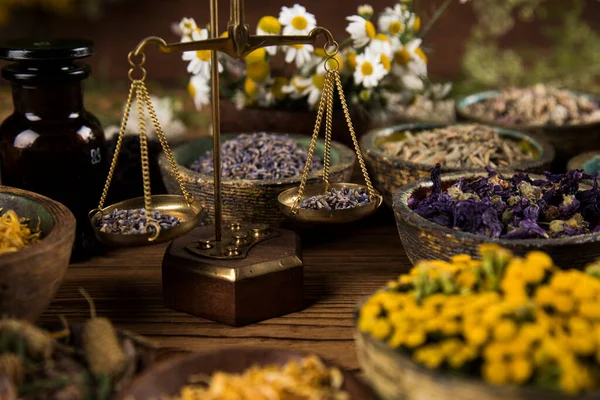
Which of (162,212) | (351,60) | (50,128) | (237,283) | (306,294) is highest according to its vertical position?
(351,60)

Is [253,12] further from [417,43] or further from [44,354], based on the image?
[44,354]

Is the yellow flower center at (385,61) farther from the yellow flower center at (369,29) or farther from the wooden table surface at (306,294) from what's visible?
the wooden table surface at (306,294)

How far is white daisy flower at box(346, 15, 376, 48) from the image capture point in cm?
220

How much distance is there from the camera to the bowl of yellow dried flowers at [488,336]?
1000mm

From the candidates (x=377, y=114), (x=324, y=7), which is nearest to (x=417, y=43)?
(x=377, y=114)

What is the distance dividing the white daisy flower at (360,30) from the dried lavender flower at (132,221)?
3.01ft

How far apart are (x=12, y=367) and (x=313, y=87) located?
1.39m

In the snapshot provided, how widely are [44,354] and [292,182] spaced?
810 millimetres

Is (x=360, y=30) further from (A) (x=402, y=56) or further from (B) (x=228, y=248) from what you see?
(B) (x=228, y=248)

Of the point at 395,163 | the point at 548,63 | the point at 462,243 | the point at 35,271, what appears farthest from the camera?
the point at 548,63

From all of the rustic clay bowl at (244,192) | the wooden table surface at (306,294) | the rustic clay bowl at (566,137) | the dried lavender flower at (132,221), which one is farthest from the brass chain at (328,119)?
the rustic clay bowl at (566,137)

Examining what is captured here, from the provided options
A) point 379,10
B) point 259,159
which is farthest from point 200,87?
point 379,10

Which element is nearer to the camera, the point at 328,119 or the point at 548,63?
the point at 328,119

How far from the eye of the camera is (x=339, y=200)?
5.44 ft
